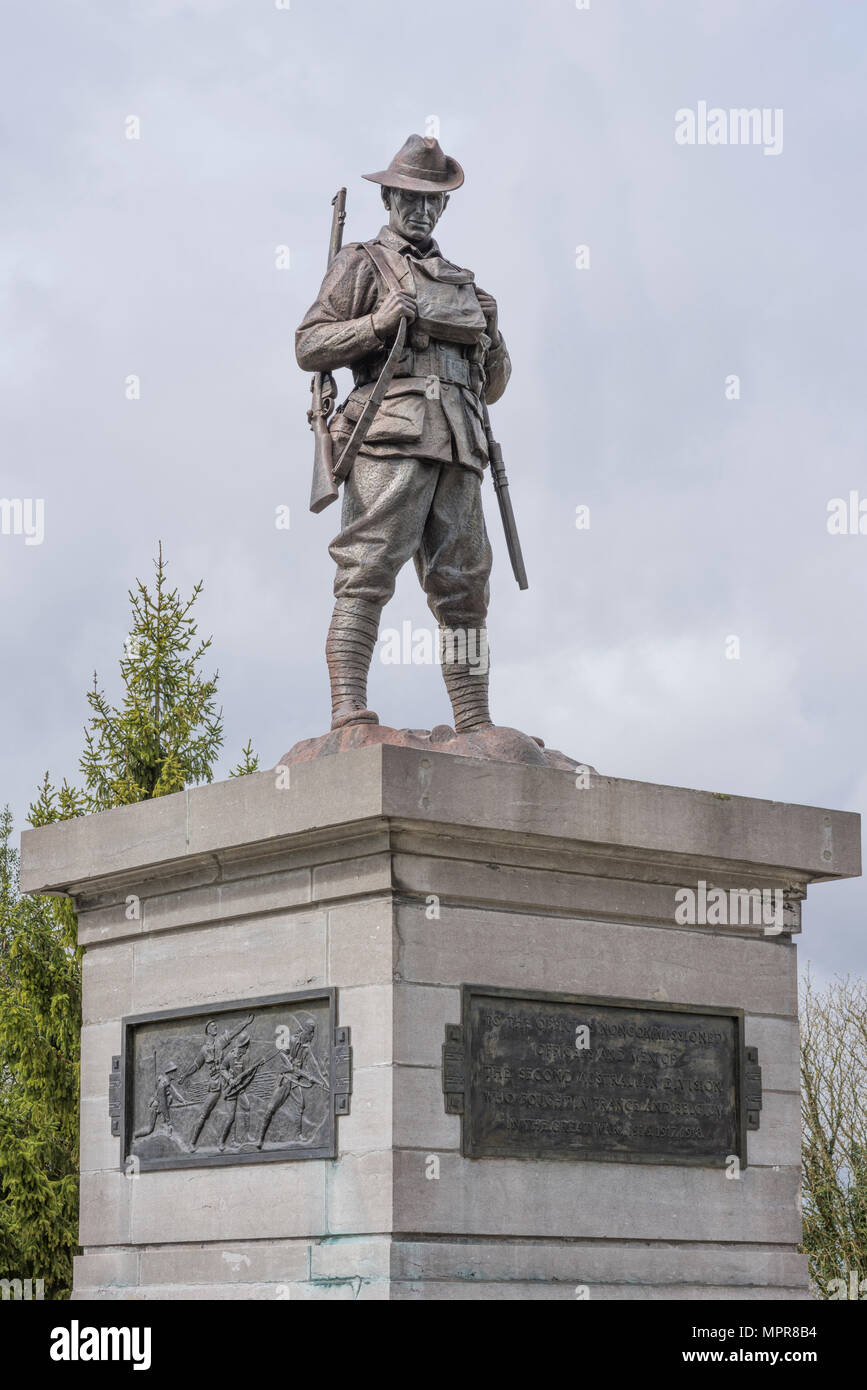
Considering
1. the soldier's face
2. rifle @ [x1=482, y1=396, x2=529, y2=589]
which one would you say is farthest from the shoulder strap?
rifle @ [x1=482, y1=396, x2=529, y2=589]

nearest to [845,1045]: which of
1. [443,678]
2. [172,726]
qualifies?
[172,726]

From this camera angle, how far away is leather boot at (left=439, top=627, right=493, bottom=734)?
9688mm

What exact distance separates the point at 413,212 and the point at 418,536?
5.03ft

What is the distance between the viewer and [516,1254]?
843 cm

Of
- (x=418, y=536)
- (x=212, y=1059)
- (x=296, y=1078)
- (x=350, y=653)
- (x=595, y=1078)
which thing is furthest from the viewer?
(x=418, y=536)

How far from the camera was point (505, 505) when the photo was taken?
1001 cm

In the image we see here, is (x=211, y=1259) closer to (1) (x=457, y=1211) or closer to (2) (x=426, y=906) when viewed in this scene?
(1) (x=457, y=1211)

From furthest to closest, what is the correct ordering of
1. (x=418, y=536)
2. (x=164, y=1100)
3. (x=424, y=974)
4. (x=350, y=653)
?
(x=418, y=536)
(x=350, y=653)
(x=164, y=1100)
(x=424, y=974)

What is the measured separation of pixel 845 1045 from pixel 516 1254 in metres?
17.8

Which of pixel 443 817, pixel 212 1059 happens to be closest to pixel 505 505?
pixel 443 817

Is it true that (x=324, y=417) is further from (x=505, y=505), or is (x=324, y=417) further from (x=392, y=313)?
(x=505, y=505)

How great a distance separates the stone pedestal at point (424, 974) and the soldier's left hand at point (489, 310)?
2.31 metres

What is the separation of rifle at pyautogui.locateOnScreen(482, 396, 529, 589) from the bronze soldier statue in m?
0.02

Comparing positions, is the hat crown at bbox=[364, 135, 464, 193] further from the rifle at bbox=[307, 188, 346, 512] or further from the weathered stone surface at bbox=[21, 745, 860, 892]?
the weathered stone surface at bbox=[21, 745, 860, 892]
